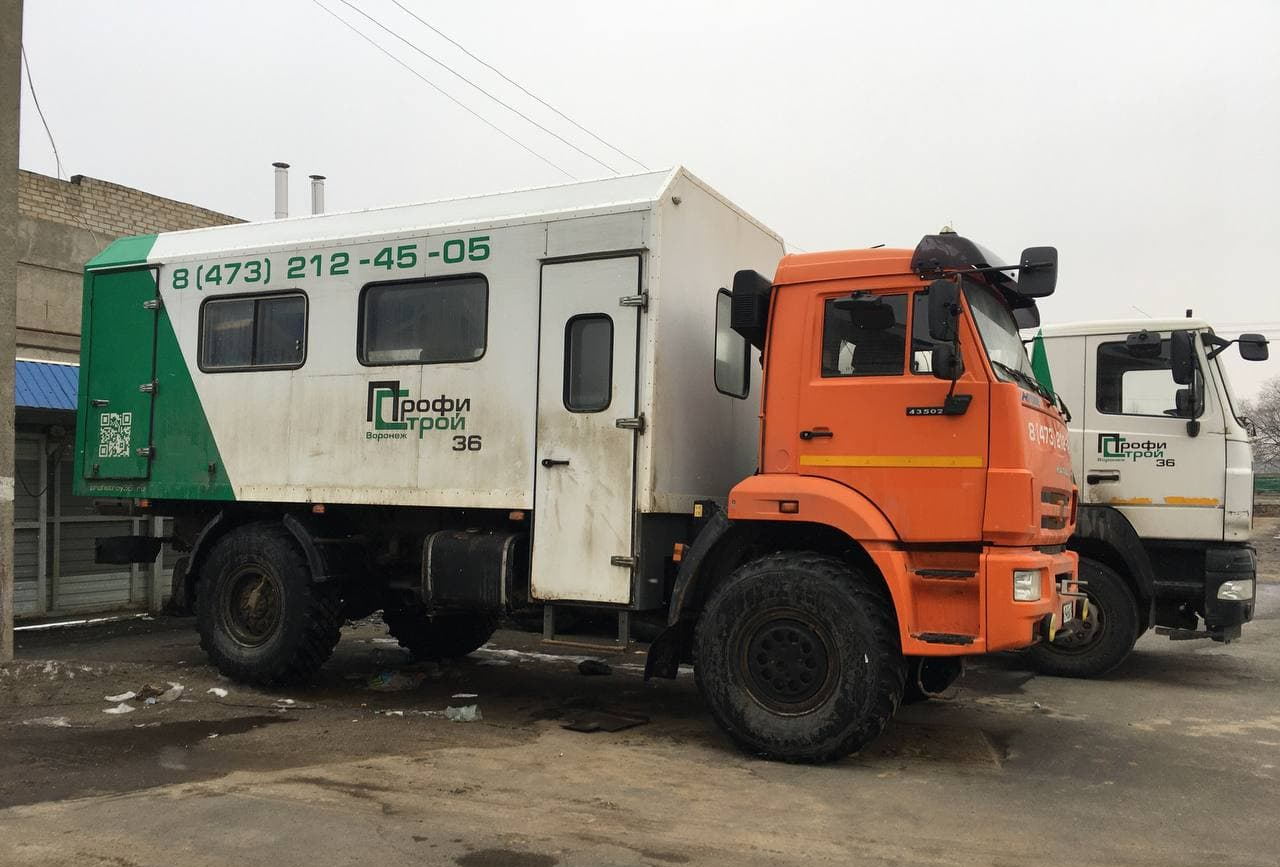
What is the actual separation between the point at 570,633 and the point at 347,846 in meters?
2.73

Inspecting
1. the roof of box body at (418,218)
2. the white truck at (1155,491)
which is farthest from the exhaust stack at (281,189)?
the white truck at (1155,491)

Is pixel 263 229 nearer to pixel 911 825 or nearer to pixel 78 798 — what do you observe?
pixel 78 798

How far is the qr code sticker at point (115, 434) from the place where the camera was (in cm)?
880

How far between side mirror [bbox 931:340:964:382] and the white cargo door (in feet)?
6.18

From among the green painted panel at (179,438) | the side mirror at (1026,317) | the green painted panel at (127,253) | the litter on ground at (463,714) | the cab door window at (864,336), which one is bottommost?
the litter on ground at (463,714)

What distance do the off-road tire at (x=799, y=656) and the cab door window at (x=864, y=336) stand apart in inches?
44.8

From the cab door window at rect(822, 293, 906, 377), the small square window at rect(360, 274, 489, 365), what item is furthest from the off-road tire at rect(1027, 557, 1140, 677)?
the small square window at rect(360, 274, 489, 365)

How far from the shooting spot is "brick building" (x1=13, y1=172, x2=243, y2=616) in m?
11.4

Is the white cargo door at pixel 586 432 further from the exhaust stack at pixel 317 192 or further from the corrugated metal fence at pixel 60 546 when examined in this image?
the exhaust stack at pixel 317 192

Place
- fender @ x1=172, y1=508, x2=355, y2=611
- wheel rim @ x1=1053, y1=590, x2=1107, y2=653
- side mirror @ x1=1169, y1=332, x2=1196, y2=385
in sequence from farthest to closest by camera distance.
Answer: wheel rim @ x1=1053, y1=590, x2=1107, y2=653 → side mirror @ x1=1169, y1=332, x2=1196, y2=385 → fender @ x1=172, y1=508, x2=355, y2=611

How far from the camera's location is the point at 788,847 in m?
4.68

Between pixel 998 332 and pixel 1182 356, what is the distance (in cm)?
303

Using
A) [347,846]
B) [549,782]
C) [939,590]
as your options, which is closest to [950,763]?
[939,590]

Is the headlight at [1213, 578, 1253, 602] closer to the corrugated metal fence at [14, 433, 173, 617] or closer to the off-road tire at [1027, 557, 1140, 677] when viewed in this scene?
the off-road tire at [1027, 557, 1140, 677]
